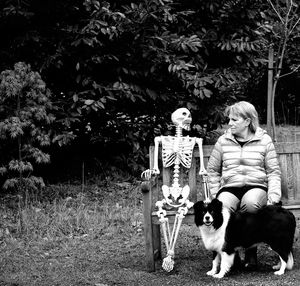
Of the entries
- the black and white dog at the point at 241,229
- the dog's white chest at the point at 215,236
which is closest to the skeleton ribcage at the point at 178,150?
the black and white dog at the point at 241,229

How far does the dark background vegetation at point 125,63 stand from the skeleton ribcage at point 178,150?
2543 mm

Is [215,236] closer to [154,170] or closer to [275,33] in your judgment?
[154,170]

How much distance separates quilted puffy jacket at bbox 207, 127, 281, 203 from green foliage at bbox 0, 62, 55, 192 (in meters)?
2.71

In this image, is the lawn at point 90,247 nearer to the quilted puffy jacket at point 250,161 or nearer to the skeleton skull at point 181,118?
the quilted puffy jacket at point 250,161

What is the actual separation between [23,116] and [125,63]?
1.89 m

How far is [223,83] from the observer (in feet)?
29.9

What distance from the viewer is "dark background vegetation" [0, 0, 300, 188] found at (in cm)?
837

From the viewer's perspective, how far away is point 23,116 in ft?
24.7

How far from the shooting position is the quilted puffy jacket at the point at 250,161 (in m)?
5.52

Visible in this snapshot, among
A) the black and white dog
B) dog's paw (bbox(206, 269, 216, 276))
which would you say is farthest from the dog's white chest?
dog's paw (bbox(206, 269, 216, 276))

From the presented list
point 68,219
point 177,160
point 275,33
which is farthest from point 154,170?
point 275,33

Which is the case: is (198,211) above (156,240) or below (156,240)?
above

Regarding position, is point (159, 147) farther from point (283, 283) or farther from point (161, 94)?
point (161, 94)

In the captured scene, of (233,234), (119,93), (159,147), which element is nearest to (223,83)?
(119,93)
